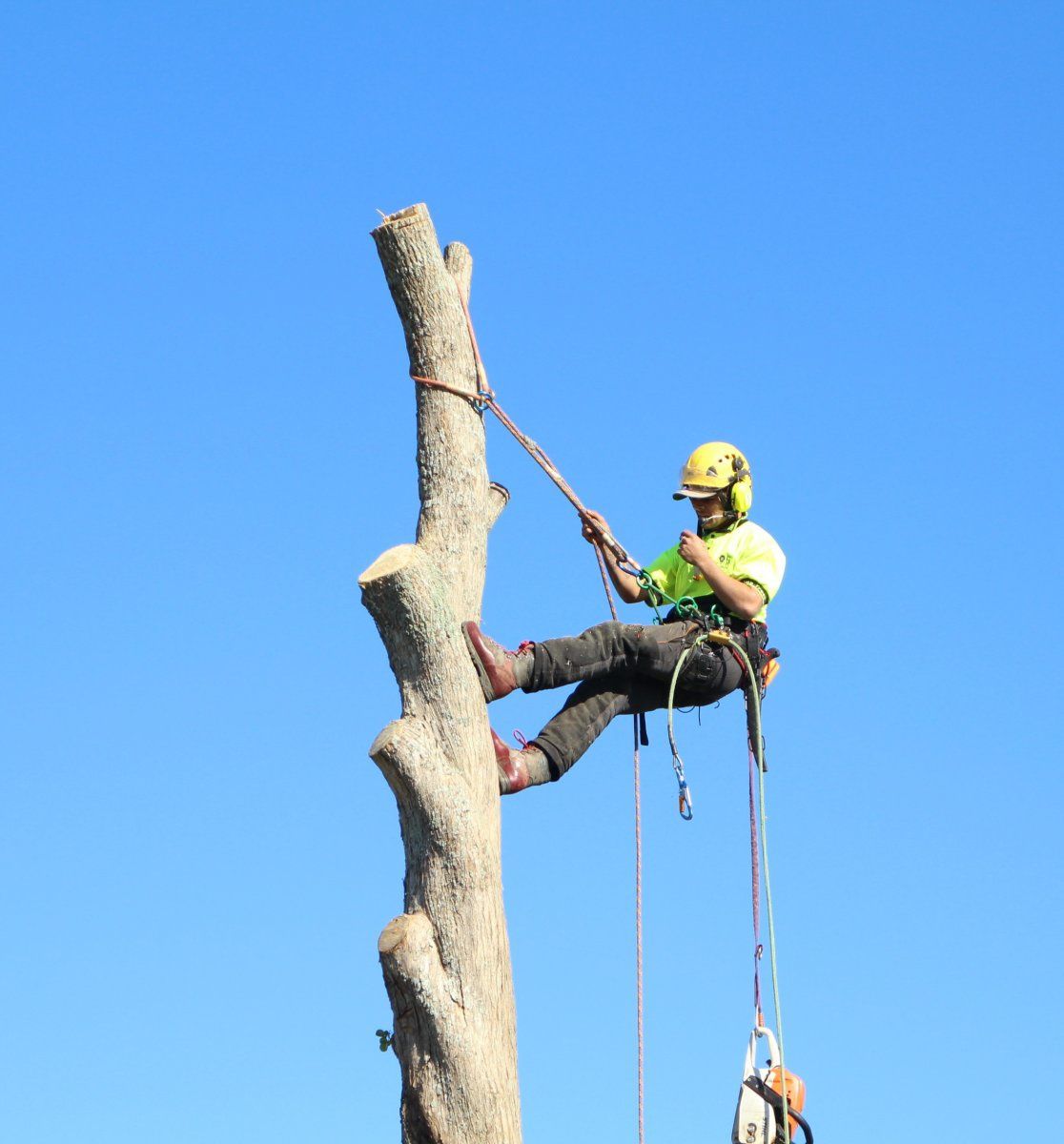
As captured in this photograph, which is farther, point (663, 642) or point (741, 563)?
point (741, 563)

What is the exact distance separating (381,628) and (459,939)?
1.27m

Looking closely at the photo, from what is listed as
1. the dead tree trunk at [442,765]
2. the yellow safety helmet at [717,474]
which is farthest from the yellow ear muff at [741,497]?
the dead tree trunk at [442,765]

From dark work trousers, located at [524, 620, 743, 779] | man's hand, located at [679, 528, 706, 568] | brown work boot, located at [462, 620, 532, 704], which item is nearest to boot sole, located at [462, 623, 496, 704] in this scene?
brown work boot, located at [462, 620, 532, 704]

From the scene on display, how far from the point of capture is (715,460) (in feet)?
28.5

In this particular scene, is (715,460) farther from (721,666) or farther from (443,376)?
(443,376)

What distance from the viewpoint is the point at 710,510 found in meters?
8.77

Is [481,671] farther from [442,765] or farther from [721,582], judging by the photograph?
[721,582]

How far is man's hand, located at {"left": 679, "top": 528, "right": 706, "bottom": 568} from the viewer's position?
816 cm

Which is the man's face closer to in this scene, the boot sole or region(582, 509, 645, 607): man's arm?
region(582, 509, 645, 607): man's arm

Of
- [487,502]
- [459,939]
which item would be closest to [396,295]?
[487,502]

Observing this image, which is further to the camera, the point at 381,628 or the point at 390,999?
the point at 381,628

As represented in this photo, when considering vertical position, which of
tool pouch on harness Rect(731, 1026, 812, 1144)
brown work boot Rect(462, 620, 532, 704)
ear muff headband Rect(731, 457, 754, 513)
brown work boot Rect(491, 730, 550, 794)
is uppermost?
ear muff headband Rect(731, 457, 754, 513)

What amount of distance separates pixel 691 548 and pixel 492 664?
1521 millimetres

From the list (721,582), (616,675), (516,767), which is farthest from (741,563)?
(516,767)
